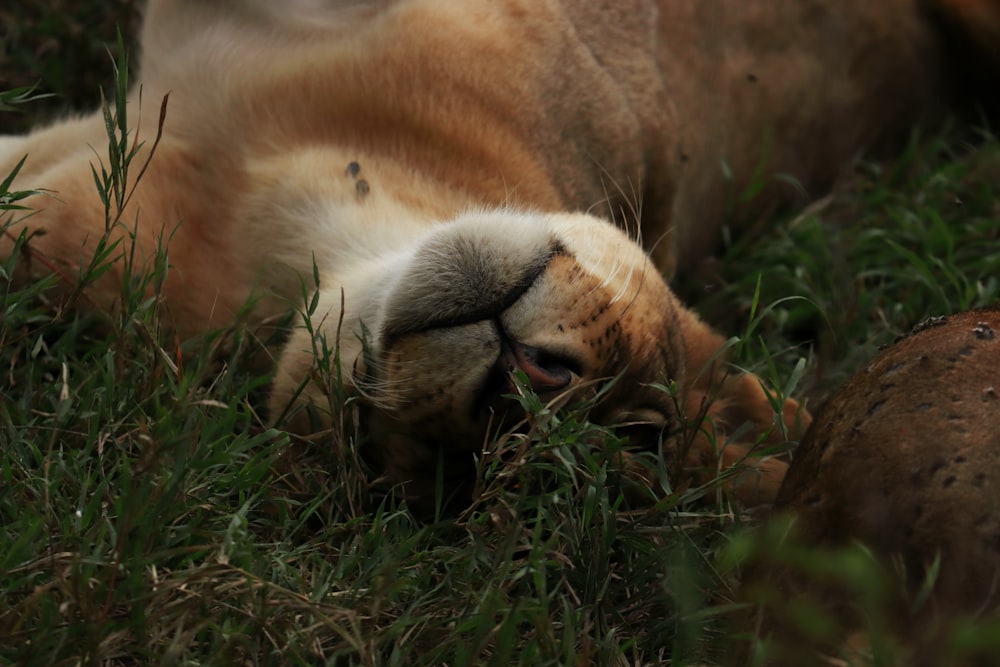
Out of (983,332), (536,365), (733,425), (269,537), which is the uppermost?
(983,332)

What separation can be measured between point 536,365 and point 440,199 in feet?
3.14

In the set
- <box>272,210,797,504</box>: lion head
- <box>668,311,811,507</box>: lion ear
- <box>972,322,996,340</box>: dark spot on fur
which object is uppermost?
<box>972,322,996,340</box>: dark spot on fur

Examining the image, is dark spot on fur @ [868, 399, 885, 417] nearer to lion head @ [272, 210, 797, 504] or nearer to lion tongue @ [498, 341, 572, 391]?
lion head @ [272, 210, 797, 504]

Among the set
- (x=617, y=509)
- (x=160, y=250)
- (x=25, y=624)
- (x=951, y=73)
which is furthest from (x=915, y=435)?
(x=951, y=73)

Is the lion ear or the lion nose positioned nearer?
the lion nose

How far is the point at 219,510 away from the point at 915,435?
129 cm

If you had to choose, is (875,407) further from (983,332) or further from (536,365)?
(536,365)

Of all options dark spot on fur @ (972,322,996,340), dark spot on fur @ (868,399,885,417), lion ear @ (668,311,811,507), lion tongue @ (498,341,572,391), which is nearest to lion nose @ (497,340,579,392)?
lion tongue @ (498,341,572,391)

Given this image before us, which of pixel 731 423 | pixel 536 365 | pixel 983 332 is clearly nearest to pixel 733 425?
pixel 731 423

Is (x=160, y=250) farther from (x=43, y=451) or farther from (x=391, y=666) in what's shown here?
(x=391, y=666)

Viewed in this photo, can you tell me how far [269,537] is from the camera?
8.88 feet

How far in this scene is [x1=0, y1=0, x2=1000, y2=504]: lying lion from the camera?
9.08 ft

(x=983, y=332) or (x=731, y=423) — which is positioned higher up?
(x=983, y=332)

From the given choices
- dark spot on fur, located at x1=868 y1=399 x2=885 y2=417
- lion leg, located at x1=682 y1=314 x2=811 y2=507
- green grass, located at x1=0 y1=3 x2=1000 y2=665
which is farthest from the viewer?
lion leg, located at x1=682 y1=314 x2=811 y2=507
